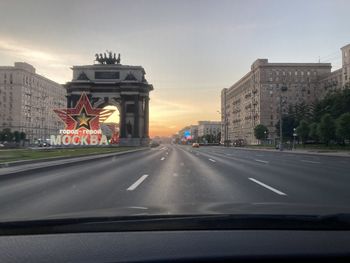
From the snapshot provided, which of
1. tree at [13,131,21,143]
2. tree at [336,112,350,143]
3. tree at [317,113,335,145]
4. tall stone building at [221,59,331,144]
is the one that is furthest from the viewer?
tall stone building at [221,59,331,144]

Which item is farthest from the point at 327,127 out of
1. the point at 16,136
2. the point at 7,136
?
the point at 7,136

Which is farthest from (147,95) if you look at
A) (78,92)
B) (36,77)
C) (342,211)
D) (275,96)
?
(342,211)

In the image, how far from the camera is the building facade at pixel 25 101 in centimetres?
12900

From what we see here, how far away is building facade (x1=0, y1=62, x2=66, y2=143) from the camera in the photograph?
12900cm

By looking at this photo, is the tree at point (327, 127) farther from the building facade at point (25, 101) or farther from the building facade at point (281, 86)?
the building facade at point (25, 101)

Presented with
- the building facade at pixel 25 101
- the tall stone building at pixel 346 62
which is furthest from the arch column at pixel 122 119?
the tall stone building at pixel 346 62

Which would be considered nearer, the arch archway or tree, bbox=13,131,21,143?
the arch archway

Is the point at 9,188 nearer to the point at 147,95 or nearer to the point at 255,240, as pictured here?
the point at 255,240

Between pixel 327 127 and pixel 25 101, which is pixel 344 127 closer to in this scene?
pixel 327 127

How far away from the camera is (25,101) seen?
131500 millimetres

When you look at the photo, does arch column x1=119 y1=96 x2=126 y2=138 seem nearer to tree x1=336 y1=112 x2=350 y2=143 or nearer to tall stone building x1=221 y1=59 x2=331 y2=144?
tall stone building x1=221 y1=59 x2=331 y2=144

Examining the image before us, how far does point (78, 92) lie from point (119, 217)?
101046 millimetres

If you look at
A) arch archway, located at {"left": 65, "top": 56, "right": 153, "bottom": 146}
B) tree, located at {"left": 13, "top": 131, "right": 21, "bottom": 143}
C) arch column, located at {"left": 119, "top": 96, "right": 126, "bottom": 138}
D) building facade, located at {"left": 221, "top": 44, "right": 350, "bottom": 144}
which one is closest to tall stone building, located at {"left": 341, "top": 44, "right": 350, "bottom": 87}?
building facade, located at {"left": 221, "top": 44, "right": 350, "bottom": 144}

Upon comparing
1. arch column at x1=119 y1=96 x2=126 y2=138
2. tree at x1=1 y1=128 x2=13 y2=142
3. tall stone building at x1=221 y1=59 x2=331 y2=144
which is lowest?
tree at x1=1 y1=128 x2=13 y2=142
